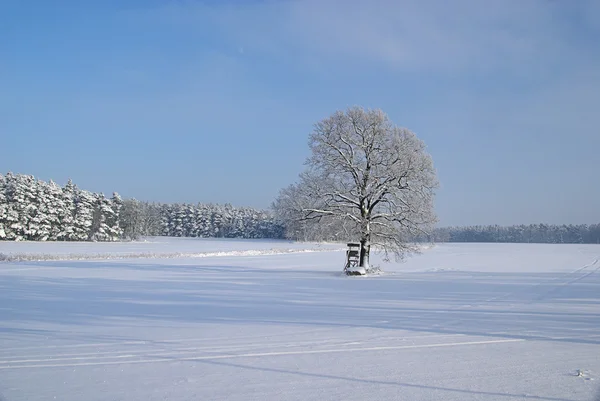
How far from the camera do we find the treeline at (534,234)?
160m

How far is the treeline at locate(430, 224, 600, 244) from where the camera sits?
160 meters

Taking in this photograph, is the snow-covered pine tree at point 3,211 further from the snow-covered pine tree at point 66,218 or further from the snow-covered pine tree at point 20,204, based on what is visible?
the snow-covered pine tree at point 66,218

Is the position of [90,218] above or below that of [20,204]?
below

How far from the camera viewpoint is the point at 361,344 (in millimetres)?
8633

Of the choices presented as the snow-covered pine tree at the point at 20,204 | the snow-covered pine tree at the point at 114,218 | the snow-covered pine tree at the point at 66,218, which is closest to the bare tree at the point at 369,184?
the snow-covered pine tree at the point at 20,204

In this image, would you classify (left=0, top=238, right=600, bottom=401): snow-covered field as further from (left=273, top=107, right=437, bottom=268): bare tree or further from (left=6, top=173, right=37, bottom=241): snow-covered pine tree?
(left=6, top=173, right=37, bottom=241): snow-covered pine tree

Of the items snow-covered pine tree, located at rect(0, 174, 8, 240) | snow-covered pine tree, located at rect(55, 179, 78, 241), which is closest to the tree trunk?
snow-covered pine tree, located at rect(0, 174, 8, 240)

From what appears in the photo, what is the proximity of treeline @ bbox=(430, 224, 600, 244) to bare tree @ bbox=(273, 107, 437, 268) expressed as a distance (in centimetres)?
13606

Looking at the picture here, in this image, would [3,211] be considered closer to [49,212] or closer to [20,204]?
[20,204]

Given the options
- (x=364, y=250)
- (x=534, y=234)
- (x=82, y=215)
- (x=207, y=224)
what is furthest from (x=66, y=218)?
(x=534, y=234)

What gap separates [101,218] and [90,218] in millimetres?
3530

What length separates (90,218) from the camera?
7988 cm

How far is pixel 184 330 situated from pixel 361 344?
4.40m

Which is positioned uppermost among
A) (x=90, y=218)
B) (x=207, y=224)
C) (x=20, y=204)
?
(x=20, y=204)
